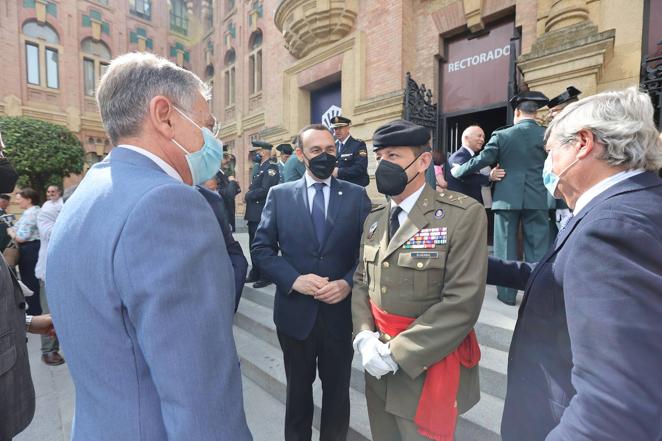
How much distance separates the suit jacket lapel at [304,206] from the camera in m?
2.19

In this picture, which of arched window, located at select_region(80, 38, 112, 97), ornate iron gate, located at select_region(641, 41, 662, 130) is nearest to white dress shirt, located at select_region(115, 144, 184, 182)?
ornate iron gate, located at select_region(641, 41, 662, 130)

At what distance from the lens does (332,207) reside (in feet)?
7.32

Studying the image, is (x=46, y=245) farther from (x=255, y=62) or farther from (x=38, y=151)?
(x=255, y=62)

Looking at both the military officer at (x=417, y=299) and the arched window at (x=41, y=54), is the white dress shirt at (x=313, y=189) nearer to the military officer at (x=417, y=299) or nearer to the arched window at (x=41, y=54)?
the military officer at (x=417, y=299)

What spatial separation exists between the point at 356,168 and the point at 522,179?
1.87 metres

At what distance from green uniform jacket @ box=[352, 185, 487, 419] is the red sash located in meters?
0.05

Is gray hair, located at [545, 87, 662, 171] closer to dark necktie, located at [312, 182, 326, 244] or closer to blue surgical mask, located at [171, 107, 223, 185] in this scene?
blue surgical mask, located at [171, 107, 223, 185]

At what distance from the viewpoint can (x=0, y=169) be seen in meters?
1.72

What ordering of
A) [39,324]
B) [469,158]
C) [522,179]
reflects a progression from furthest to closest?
[469,158] < [522,179] < [39,324]

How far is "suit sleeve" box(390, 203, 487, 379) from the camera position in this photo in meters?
1.43

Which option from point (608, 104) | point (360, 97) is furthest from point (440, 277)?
point (360, 97)

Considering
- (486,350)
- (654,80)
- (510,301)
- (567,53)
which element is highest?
(567,53)

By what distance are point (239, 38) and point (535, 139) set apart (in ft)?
50.9

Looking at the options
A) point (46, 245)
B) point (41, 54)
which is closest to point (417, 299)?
point (46, 245)
